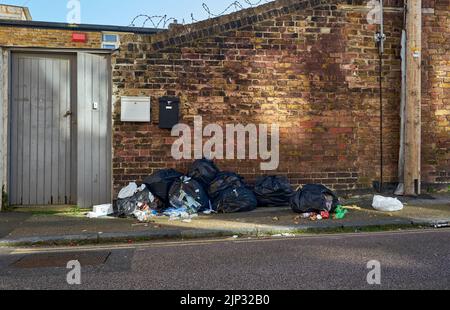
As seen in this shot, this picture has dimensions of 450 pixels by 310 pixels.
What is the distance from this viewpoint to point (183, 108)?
8.79 meters

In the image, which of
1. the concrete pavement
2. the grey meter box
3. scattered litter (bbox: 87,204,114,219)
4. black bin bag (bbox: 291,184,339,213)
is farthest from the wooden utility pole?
scattered litter (bbox: 87,204,114,219)

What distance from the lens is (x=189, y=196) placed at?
796 centimetres

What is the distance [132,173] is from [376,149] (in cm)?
530

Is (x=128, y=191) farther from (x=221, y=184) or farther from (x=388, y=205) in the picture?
(x=388, y=205)

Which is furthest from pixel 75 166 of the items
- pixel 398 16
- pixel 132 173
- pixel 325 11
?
pixel 398 16

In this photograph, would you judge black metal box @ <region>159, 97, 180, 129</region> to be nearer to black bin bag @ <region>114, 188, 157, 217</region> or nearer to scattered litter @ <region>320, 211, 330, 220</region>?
black bin bag @ <region>114, 188, 157, 217</region>

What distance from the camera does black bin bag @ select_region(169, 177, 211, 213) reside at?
7934 mm

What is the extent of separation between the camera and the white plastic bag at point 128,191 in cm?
807

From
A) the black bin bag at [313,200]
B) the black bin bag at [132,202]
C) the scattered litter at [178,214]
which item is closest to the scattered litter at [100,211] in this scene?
the black bin bag at [132,202]

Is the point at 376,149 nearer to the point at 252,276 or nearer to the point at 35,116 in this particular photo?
the point at 252,276

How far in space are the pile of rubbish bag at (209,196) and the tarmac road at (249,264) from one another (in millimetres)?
1308

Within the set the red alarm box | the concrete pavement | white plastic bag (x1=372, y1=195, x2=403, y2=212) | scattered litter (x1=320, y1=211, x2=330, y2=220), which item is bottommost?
the concrete pavement

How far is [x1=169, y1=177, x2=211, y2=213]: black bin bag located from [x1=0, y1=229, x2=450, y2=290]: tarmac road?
5.80ft

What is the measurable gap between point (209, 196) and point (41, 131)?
3.58 metres
